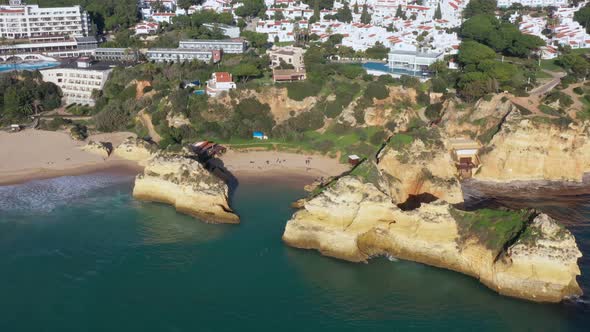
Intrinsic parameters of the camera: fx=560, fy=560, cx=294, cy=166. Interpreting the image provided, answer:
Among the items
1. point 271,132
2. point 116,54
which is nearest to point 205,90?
point 271,132

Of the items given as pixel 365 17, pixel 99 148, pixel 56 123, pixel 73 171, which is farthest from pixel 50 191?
pixel 365 17

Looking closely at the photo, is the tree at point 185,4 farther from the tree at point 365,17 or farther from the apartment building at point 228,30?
the tree at point 365,17

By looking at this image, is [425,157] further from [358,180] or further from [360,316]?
[360,316]

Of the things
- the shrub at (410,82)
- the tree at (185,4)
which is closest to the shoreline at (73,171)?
the shrub at (410,82)

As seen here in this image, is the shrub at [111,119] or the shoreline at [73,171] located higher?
the shrub at [111,119]

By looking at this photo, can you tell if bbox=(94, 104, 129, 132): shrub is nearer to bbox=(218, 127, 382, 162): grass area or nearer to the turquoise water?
bbox=(218, 127, 382, 162): grass area

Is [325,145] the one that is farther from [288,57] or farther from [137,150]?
[288,57]
